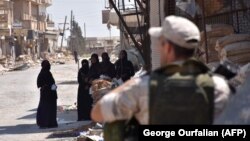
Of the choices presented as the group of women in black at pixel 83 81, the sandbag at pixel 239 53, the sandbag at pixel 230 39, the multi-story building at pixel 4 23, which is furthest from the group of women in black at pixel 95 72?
the multi-story building at pixel 4 23

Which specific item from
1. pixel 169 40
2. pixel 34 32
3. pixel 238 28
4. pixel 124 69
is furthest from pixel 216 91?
pixel 34 32

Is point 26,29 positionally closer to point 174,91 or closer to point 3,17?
point 3,17

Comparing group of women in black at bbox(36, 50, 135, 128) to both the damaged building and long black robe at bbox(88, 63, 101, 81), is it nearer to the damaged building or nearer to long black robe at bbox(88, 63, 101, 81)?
long black robe at bbox(88, 63, 101, 81)

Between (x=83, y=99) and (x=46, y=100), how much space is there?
1.01 m

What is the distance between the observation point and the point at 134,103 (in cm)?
292

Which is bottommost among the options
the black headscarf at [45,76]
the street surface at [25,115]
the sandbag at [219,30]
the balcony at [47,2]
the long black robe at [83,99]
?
the street surface at [25,115]

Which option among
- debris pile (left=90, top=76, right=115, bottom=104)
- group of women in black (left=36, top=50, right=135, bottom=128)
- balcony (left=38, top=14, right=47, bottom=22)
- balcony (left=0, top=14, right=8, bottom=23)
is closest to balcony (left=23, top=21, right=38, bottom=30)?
balcony (left=38, top=14, right=47, bottom=22)

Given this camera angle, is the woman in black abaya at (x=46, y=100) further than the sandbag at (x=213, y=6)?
Yes

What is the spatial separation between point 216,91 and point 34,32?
64.6 meters

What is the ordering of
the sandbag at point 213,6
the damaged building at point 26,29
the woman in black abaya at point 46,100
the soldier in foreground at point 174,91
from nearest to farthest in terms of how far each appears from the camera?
the soldier in foreground at point 174,91
the sandbag at point 213,6
the woman in black abaya at point 46,100
the damaged building at point 26,29

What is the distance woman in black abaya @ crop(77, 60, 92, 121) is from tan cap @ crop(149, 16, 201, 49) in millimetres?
9831

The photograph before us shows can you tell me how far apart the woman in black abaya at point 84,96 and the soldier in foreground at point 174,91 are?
32.1ft

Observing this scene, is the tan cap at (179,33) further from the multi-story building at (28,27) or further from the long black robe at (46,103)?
the multi-story building at (28,27)

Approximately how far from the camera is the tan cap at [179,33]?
9.41 ft
